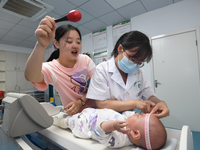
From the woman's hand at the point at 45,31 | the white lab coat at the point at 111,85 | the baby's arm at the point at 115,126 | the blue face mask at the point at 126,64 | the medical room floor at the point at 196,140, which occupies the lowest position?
the medical room floor at the point at 196,140

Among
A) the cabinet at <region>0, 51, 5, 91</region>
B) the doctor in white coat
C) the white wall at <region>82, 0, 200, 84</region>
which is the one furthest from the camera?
the cabinet at <region>0, 51, 5, 91</region>

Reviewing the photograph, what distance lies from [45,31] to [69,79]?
566 mm

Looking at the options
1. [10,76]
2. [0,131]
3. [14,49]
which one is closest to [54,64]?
[0,131]

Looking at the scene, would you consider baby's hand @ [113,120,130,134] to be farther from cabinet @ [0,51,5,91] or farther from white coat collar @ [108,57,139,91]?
cabinet @ [0,51,5,91]

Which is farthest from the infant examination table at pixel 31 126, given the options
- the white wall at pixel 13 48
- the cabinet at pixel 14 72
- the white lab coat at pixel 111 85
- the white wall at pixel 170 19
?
the white wall at pixel 13 48

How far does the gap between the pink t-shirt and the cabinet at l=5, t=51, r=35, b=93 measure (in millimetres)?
5738

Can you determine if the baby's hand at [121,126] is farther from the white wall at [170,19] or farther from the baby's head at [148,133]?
the white wall at [170,19]

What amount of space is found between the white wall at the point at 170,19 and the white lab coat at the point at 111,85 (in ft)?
8.24

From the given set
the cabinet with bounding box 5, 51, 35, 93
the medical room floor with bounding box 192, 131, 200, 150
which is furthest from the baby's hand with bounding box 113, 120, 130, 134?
the cabinet with bounding box 5, 51, 35, 93

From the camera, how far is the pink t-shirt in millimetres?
1055

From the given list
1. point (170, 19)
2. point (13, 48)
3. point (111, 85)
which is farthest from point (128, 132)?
point (13, 48)

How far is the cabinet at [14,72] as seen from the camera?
18.1 feet

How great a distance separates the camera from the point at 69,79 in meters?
1.14

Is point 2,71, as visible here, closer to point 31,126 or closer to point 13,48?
point 13,48
